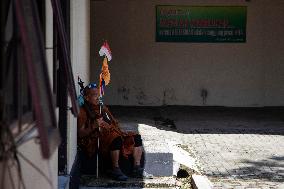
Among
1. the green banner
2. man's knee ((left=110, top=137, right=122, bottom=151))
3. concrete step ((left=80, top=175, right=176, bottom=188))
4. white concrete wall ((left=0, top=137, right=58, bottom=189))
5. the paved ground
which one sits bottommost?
concrete step ((left=80, top=175, right=176, bottom=188))

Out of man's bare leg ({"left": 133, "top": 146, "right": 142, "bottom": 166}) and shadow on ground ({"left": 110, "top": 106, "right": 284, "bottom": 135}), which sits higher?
man's bare leg ({"left": 133, "top": 146, "right": 142, "bottom": 166})

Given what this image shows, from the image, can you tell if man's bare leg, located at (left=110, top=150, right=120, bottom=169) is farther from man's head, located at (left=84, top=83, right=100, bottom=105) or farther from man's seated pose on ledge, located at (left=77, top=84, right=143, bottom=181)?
man's head, located at (left=84, top=83, right=100, bottom=105)

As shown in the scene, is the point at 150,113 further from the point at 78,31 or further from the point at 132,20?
the point at 78,31

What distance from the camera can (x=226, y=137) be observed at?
35.8ft

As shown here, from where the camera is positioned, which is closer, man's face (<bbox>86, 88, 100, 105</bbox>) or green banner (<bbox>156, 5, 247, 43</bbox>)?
man's face (<bbox>86, 88, 100, 105</bbox>)

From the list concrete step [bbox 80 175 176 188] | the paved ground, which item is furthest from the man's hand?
the paved ground

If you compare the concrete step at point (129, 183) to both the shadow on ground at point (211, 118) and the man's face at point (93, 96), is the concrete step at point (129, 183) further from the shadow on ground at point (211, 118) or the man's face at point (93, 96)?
the shadow on ground at point (211, 118)

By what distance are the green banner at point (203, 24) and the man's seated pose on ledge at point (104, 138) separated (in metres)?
7.23

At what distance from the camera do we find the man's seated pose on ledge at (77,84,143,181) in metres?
7.40

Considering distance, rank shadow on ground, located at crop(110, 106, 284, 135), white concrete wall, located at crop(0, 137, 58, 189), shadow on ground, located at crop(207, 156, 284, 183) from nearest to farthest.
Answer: white concrete wall, located at crop(0, 137, 58, 189) < shadow on ground, located at crop(207, 156, 284, 183) < shadow on ground, located at crop(110, 106, 284, 135)

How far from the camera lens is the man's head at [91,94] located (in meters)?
7.37

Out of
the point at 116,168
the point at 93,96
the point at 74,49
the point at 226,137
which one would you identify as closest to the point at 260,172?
the point at 116,168

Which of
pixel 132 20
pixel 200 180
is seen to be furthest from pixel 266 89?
pixel 200 180

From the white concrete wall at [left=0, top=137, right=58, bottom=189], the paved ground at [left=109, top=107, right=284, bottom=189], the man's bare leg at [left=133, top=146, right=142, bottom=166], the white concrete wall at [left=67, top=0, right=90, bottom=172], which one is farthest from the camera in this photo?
the paved ground at [left=109, top=107, right=284, bottom=189]
